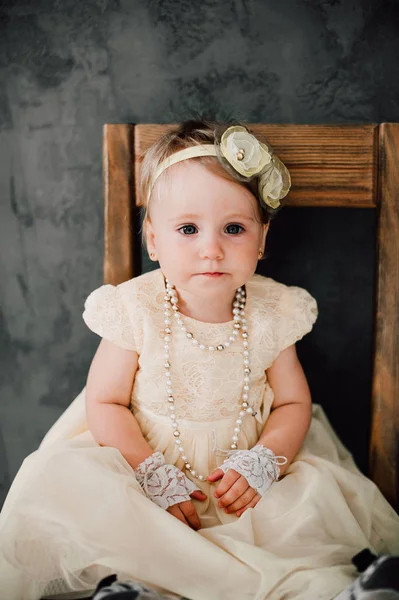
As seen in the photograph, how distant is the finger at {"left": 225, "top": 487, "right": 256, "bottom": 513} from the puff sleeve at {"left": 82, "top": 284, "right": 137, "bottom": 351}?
309 mm

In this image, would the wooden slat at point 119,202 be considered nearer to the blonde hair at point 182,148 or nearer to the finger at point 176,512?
the blonde hair at point 182,148

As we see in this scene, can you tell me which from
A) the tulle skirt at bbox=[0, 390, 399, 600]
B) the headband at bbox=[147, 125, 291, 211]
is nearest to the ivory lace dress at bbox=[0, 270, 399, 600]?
the tulle skirt at bbox=[0, 390, 399, 600]

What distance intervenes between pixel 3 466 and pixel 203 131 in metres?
0.88

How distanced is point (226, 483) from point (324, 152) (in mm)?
609

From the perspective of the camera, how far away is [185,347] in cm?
103

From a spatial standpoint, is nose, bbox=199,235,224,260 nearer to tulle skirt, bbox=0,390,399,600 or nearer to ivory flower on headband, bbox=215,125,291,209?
ivory flower on headband, bbox=215,125,291,209

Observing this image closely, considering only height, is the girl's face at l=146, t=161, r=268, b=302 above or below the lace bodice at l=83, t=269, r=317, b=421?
above

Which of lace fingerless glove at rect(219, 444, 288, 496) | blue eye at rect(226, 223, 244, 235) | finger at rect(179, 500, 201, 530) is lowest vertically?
finger at rect(179, 500, 201, 530)

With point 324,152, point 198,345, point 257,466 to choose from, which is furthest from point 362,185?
point 257,466

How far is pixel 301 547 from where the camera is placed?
2.74ft

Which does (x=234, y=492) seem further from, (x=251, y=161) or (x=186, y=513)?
(x=251, y=161)

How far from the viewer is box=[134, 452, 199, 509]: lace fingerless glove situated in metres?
0.89

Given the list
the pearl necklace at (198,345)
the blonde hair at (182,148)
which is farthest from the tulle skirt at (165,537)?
the blonde hair at (182,148)

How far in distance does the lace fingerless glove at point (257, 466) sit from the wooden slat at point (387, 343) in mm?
206
